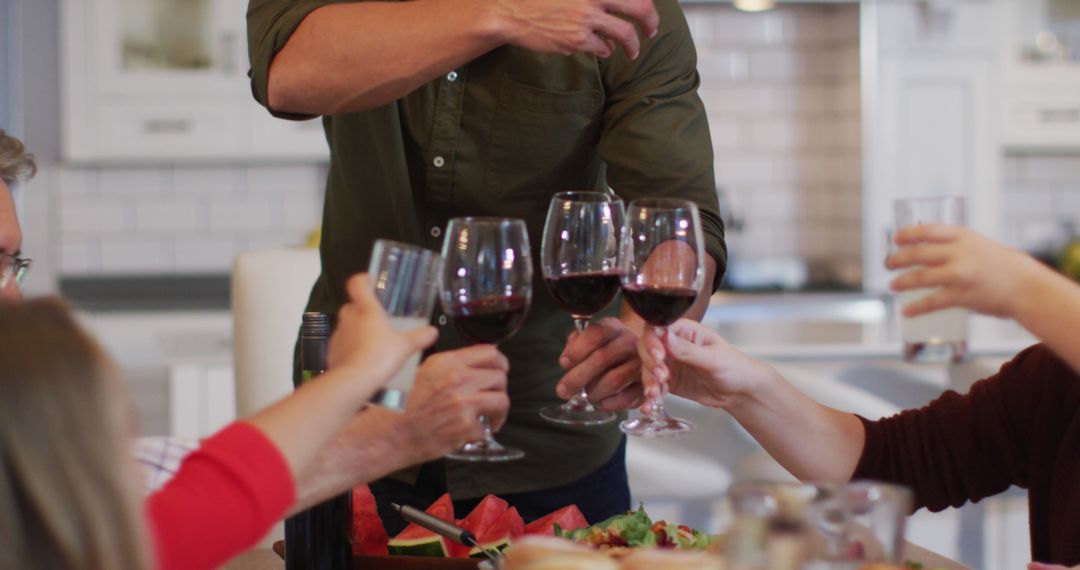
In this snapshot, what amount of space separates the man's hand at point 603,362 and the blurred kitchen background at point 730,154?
108 inches

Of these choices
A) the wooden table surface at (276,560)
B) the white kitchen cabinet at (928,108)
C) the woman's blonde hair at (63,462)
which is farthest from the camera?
the white kitchen cabinet at (928,108)

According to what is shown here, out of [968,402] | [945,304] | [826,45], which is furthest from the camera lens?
[826,45]

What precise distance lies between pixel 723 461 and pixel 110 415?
5.79 feet

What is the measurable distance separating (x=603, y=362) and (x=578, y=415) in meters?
0.08

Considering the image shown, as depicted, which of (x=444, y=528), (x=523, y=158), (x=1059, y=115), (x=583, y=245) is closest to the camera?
(x=444, y=528)

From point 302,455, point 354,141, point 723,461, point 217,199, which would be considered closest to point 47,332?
point 302,455

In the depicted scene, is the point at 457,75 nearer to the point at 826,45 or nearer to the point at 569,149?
the point at 569,149

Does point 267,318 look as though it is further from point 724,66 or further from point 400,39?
point 724,66

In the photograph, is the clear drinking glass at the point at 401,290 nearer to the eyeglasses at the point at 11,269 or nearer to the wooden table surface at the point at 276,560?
the wooden table surface at the point at 276,560

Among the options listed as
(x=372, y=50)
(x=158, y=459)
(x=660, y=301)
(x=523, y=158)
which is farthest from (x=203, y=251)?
(x=158, y=459)

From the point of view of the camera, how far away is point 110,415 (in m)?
0.81

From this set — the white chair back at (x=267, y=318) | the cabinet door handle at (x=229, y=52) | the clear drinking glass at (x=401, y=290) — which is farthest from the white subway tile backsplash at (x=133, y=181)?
the clear drinking glass at (x=401, y=290)

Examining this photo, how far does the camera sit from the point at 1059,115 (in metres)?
5.09

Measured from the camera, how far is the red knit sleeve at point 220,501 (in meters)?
0.91
